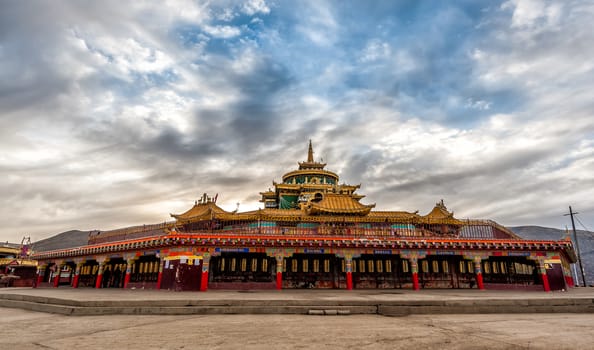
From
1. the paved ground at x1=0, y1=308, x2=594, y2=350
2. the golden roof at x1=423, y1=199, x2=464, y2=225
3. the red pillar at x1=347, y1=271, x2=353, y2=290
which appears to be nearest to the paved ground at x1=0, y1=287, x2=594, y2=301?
the paved ground at x1=0, y1=308, x2=594, y2=350

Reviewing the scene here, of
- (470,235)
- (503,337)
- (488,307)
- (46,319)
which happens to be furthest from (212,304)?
(470,235)

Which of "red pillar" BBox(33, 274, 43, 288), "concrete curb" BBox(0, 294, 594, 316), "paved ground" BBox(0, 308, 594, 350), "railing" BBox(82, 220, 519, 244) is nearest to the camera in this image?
"paved ground" BBox(0, 308, 594, 350)

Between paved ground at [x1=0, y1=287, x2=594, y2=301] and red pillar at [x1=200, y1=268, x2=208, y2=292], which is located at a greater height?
red pillar at [x1=200, y1=268, x2=208, y2=292]

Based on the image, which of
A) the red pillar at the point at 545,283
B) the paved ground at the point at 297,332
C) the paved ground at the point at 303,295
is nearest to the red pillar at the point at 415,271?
the paved ground at the point at 303,295

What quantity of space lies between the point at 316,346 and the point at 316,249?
1751cm

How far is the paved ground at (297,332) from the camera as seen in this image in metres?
8.00

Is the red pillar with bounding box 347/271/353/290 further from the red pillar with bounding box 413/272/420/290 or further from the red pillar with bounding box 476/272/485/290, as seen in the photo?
the red pillar with bounding box 476/272/485/290

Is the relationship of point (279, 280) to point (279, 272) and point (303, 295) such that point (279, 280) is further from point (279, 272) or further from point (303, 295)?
point (303, 295)

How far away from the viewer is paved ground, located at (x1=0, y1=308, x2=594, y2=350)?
26.2 ft

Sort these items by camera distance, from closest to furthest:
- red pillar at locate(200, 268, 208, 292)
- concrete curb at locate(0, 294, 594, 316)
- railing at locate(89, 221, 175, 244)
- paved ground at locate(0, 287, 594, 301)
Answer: concrete curb at locate(0, 294, 594, 316) → paved ground at locate(0, 287, 594, 301) → red pillar at locate(200, 268, 208, 292) → railing at locate(89, 221, 175, 244)

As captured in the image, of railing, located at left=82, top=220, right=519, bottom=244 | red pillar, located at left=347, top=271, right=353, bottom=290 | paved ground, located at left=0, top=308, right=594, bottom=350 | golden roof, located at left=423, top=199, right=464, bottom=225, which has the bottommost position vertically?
paved ground, located at left=0, top=308, right=594, bottom=350

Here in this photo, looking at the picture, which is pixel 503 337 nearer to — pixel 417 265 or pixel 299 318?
pixel 299 318

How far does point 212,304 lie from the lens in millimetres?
14109

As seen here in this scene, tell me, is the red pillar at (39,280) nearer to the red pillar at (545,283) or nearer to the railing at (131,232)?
the railing at (131,232)
